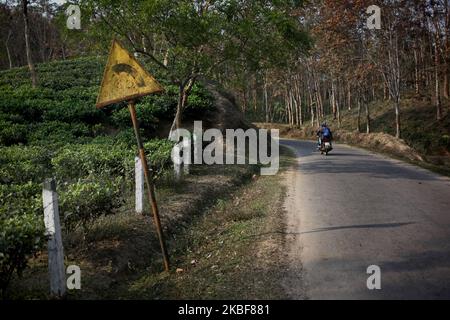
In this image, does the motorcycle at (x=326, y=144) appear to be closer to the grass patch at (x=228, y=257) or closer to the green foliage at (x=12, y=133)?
the grass patch at (x=228, y=257)

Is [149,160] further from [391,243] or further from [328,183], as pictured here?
[391,243]

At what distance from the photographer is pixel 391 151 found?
22078mm

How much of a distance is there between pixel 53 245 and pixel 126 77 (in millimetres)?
2655

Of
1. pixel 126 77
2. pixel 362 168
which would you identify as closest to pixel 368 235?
pixel 126 77

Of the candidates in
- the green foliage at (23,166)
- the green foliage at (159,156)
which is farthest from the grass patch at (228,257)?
the green foliage at (23,166)

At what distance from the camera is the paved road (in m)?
5.80

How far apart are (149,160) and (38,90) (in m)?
16.0

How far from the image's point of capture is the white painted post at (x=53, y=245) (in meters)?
5.84

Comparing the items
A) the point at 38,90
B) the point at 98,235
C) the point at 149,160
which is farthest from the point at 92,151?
the point at 38,90
